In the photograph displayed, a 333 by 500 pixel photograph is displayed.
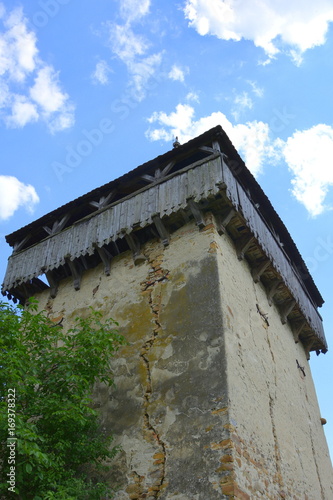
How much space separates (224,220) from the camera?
949 cm

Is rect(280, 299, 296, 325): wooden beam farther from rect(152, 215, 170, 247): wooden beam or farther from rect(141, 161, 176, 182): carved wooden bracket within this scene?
rect(141, 161, 176, 182): carved wooden bracket

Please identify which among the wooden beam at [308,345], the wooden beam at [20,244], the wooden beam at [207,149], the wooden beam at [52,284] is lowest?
the wooden beam at [308,345]

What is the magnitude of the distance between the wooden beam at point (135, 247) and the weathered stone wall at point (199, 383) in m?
0.14

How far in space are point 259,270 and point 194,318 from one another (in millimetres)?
2815

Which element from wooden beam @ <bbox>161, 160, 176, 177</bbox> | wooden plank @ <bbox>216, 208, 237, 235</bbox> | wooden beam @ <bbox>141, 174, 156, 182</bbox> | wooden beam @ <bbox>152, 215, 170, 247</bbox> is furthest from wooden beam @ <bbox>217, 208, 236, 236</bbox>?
wooden beam @ <bbox>141, 174, 156, 182</bbox>

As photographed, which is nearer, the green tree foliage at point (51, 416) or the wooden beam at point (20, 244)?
the green tree foliage at point (51, 416)

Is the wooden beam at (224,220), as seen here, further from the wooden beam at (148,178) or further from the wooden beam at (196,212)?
the wooden beam at (148,178)

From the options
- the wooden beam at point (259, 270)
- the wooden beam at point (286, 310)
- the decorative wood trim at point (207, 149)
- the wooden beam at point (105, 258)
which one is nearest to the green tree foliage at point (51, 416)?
the wooden beam at point (105, 258)

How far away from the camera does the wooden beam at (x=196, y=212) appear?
945 centimetres

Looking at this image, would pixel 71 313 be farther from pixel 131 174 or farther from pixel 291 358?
pixel 291 358

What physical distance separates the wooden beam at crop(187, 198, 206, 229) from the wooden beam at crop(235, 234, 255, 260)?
110 centimetres

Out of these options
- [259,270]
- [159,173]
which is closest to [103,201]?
[159,173]

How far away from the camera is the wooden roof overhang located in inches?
379

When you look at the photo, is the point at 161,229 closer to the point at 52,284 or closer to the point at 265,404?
the point at 52,284
